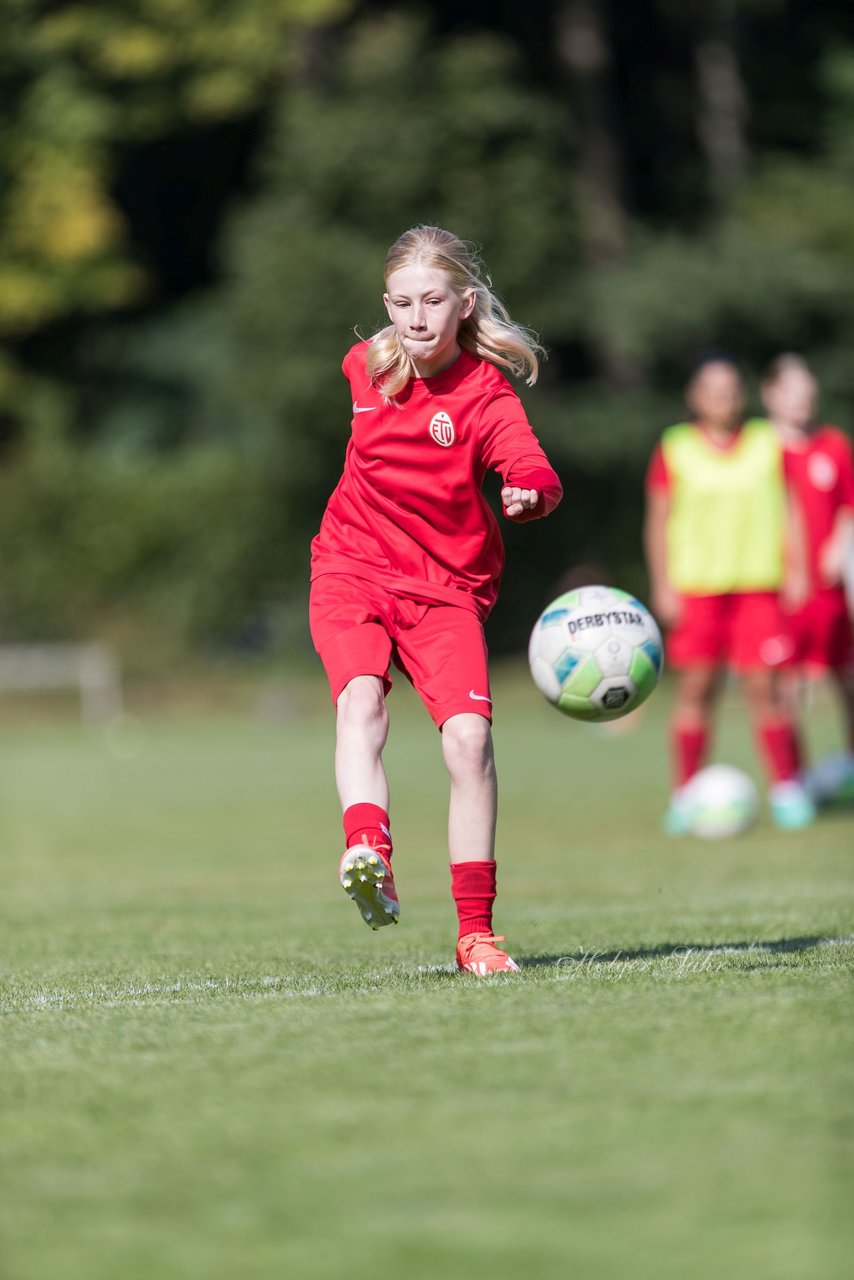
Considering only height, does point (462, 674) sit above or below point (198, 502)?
below

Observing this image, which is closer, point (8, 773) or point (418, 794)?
point (418, 794)

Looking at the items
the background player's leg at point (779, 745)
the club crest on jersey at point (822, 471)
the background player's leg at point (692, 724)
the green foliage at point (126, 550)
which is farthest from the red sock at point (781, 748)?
the green foliage at point (126, 550)

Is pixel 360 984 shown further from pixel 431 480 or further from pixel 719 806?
pixel 719 806

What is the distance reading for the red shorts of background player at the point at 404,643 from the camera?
5.18m

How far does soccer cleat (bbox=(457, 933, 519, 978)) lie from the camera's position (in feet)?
16.3

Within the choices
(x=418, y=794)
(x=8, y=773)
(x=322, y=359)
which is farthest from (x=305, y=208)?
(x=418, y=794)

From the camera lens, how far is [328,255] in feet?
97.8

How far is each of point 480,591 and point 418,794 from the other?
8.64m

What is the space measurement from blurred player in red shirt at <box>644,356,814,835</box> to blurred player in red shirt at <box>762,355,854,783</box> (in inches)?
18.9

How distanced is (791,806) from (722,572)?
127 cm

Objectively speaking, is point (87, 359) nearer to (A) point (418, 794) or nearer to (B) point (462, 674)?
(A) point (418, 794)

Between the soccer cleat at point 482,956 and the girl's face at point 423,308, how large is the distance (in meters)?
1.50

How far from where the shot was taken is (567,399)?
105 ft

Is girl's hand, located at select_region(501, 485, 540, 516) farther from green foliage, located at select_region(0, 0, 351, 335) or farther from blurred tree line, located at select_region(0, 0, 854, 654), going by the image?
green foliage, located at select_region(0, 0, 351, 335)
